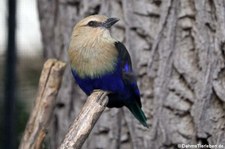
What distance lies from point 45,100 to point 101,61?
448mm

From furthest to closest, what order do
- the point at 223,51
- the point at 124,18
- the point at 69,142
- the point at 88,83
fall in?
the point at 124,18 → the point at 223,51 → the point at 88,83 → the point at 69,142

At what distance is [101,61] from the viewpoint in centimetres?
488

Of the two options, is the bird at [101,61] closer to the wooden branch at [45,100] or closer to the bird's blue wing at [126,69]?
the bird's blue wing at [126,69]

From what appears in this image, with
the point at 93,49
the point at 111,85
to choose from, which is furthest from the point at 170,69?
the point at 93,49

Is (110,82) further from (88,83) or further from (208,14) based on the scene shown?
(208,14)

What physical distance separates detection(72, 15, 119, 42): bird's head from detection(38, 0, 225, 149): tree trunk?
0.68 meters

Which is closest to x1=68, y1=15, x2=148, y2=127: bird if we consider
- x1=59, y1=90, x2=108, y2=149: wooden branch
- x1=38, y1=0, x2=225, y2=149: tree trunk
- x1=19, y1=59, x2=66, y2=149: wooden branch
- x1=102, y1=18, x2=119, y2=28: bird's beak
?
x1=102, y1=18, x2=119, y2=28: bird's beak

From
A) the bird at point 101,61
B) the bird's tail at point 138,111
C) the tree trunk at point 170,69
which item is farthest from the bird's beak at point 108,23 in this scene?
the tree trunk at point 170,69

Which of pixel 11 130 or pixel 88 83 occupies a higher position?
pixel 88 83

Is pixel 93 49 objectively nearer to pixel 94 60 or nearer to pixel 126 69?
pixel 94 60

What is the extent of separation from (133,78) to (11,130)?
1.25 meters

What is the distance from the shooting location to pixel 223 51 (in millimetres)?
5273

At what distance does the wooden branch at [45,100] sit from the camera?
5.10 metres

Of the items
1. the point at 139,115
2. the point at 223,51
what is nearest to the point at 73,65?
the point at 139,115
